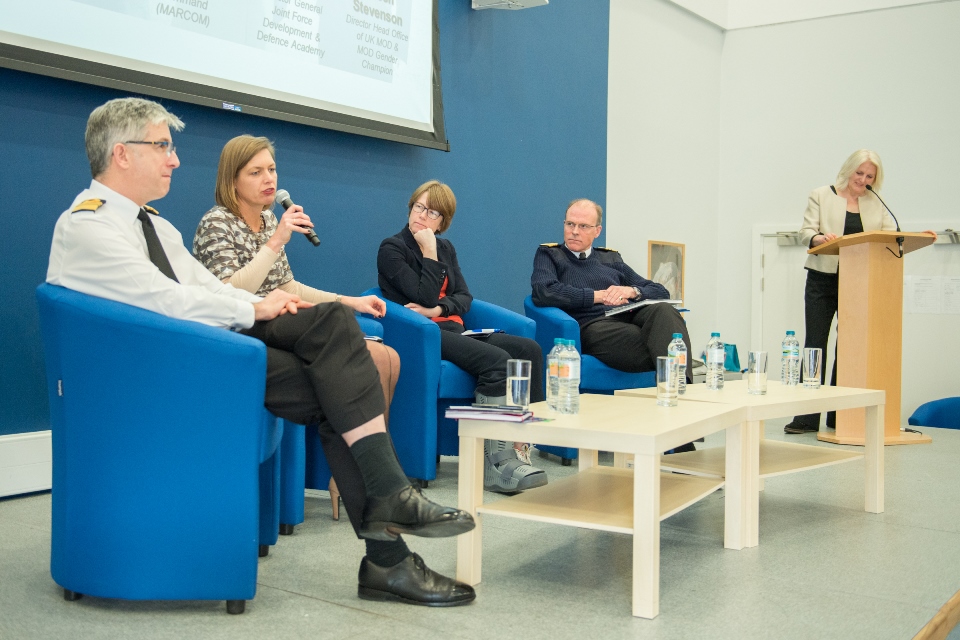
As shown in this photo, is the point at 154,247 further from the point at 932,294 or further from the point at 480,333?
the point at 932,294

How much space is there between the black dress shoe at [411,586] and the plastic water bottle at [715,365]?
4.41 feet

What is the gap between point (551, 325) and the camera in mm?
3793

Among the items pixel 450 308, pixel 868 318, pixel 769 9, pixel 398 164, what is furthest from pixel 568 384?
pixel 769 9

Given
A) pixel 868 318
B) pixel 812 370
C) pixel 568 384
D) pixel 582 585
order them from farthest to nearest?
pixel 868 318, pixel 812 370, pixel 568 384, pixel 582 585

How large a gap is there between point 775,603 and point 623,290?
2141 mm

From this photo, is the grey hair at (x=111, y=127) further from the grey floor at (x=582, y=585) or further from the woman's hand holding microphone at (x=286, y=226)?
the grey floor at (x=582, y=585)

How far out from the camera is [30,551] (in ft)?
7.44

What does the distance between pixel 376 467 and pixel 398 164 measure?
244 centimetres

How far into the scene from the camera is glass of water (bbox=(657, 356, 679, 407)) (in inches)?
97.8

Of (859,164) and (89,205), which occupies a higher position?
(859,164)

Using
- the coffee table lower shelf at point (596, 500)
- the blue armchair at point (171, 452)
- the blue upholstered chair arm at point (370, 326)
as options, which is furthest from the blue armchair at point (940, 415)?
the blue armchair at point (171, 452)

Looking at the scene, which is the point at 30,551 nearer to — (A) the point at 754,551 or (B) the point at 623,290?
(A) the point at 754,551

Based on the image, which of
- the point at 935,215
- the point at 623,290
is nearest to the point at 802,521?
the point at 623,290

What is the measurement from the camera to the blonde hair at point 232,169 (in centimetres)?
266
